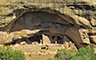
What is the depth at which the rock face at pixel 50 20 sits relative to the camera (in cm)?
1766

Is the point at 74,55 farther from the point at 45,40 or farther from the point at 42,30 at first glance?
the point at 42,30

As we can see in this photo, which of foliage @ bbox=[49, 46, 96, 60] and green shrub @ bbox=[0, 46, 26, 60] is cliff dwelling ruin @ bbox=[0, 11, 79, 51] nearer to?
foliage @ bbox=[49, 46, 96, 60]

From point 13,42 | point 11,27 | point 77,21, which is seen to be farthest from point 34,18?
point 77,21

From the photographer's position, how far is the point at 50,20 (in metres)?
20.6

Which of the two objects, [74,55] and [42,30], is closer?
[74,55]

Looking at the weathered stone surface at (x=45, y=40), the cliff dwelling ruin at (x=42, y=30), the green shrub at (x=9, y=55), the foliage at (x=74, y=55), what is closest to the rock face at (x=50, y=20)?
the cliff dwelling ruin at (x=42, y=30)

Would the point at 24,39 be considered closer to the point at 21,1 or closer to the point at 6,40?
the point at 6,40

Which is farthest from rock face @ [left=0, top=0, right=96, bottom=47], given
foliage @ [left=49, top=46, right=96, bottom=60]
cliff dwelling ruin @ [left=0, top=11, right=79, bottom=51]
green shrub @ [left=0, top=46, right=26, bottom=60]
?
green shrub @ [left=0, top=46, right=26, bottom=60]

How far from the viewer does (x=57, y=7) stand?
17859 mm

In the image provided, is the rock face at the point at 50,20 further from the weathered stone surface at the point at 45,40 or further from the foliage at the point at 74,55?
the foliage at the point at 74,55

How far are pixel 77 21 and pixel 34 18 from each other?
6.22 m

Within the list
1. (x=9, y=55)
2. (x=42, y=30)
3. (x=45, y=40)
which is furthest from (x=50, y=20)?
(x=9, y=55)

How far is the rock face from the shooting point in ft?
57.9

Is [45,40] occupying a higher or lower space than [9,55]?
lower
